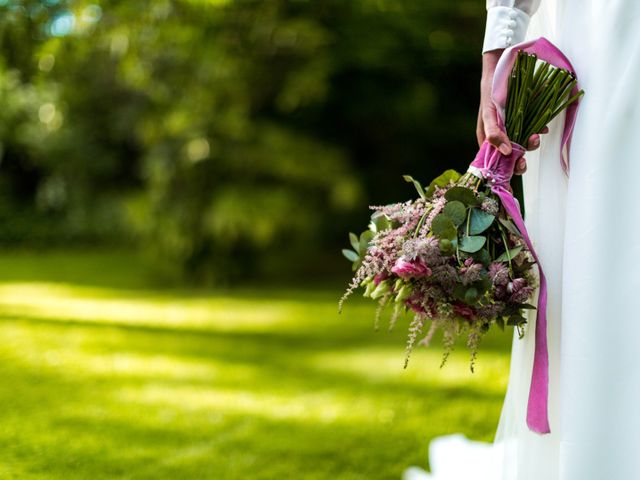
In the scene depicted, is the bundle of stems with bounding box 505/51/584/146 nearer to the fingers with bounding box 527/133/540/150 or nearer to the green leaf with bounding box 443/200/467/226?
the fingers with bounding box 527/133/540/150

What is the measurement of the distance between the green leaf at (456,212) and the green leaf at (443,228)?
0.06 ft

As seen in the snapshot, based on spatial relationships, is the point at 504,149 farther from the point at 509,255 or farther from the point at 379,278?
the point at 379,278

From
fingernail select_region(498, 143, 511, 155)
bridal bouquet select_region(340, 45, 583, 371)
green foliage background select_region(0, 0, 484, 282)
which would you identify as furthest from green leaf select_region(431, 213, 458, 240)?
green foliage background select_region(0, 0, 484, 282)

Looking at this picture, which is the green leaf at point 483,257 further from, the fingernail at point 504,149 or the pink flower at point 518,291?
the fingernail at point 504,149

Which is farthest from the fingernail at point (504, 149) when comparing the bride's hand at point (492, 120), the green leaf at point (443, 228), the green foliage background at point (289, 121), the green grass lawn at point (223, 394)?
the green foliage background at point (289, 121)

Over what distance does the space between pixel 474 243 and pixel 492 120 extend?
37cm

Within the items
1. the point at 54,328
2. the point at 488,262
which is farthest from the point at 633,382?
the point at 54,328

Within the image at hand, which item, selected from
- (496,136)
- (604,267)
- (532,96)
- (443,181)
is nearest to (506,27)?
(532,96)

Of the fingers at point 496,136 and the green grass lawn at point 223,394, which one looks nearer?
the fingers at point 496,136

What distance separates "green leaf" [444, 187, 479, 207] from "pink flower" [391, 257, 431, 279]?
0.70 ft

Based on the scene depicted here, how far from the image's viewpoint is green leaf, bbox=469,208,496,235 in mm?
2018

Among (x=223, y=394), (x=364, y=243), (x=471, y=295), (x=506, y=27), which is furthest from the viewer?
(x=223, y=394)

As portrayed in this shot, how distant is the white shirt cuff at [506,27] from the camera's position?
2.13 m

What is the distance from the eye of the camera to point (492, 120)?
6.98 feet
